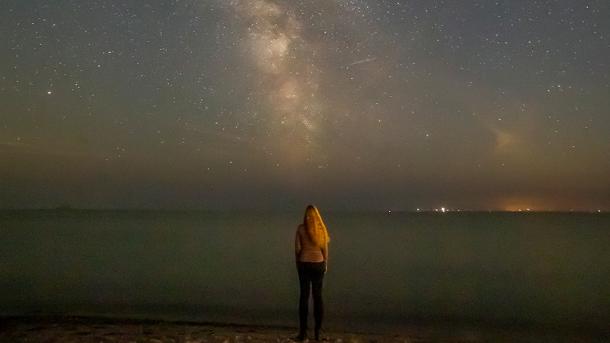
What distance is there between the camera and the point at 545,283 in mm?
27906

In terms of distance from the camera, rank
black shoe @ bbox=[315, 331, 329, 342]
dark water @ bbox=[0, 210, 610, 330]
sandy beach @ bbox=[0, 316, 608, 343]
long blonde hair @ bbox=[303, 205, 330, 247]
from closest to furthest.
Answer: long blonde hair @ bbox=[303, 205, 330, 247], black shoe @ bbox=[315, 331, 329, 342], sandy beach @ bbox=[0, 316, 608, 343], dark water @ bbox=[0, 210, 610, 330]

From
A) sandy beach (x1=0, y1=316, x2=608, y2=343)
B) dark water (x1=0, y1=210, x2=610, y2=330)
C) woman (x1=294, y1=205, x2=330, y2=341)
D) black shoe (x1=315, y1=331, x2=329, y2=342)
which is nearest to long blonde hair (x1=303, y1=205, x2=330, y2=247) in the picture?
woman (x1=294, y1=205, x2=330, y2=341)

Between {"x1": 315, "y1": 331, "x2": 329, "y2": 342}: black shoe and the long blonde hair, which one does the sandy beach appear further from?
Result: the long blonde hair

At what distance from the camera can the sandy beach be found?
9992mm

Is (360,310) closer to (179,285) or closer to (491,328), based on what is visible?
(491,328)

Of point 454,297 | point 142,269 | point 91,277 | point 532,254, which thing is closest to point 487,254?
point 532,254

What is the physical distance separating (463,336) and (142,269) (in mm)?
23611

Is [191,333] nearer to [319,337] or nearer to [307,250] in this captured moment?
[319,337]

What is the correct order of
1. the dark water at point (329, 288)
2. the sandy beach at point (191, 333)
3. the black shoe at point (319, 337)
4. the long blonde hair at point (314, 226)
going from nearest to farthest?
the long blonde hair at point (314, 226)
the black shoe at point (319, 337)
the sandy beach at point (191, 333)
the dark water at point (329, 288)

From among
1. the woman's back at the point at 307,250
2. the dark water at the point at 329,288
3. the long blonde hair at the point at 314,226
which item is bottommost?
the dark water at the point at 329,288

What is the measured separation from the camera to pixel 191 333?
10758mm

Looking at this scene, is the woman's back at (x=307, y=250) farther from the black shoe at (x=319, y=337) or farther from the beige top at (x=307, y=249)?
the black shoe at (x=319, y=337)

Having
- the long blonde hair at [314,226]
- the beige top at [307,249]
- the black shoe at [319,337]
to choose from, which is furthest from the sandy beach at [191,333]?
the long blonde hair at [314,226]

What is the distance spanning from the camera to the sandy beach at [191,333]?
9992 mm
